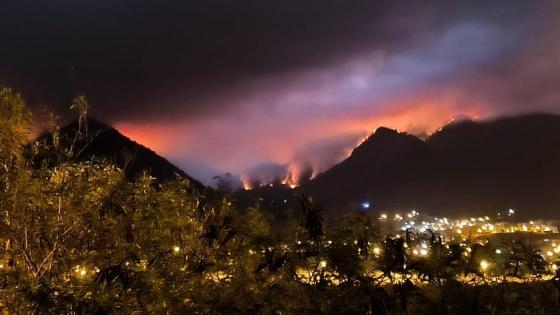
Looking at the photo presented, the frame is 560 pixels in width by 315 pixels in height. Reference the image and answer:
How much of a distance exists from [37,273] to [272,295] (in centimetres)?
347

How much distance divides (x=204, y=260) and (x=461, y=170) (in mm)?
110483

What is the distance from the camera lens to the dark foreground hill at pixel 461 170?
88.2 m

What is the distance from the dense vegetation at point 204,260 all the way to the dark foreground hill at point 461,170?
237 feet

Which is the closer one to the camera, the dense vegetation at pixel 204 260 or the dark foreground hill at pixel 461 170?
the dense vegetation at pixel 204 260

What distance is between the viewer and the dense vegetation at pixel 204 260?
6363 millimetres

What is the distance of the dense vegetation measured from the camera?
251 inches

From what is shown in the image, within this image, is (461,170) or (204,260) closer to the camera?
(204,260)

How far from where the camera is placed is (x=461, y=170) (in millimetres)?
110375

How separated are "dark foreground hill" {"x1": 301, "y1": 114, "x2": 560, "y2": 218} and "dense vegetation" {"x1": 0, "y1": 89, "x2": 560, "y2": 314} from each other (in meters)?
72.1

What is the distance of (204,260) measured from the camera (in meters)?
7.61

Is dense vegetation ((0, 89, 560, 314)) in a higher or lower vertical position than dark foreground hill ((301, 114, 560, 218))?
lower

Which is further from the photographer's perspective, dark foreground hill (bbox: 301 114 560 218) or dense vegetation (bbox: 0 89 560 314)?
dark foreground hill (bbox: 301 114 560 218)

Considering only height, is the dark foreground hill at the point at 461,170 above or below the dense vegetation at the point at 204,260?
above

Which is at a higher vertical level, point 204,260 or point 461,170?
point 461,170
